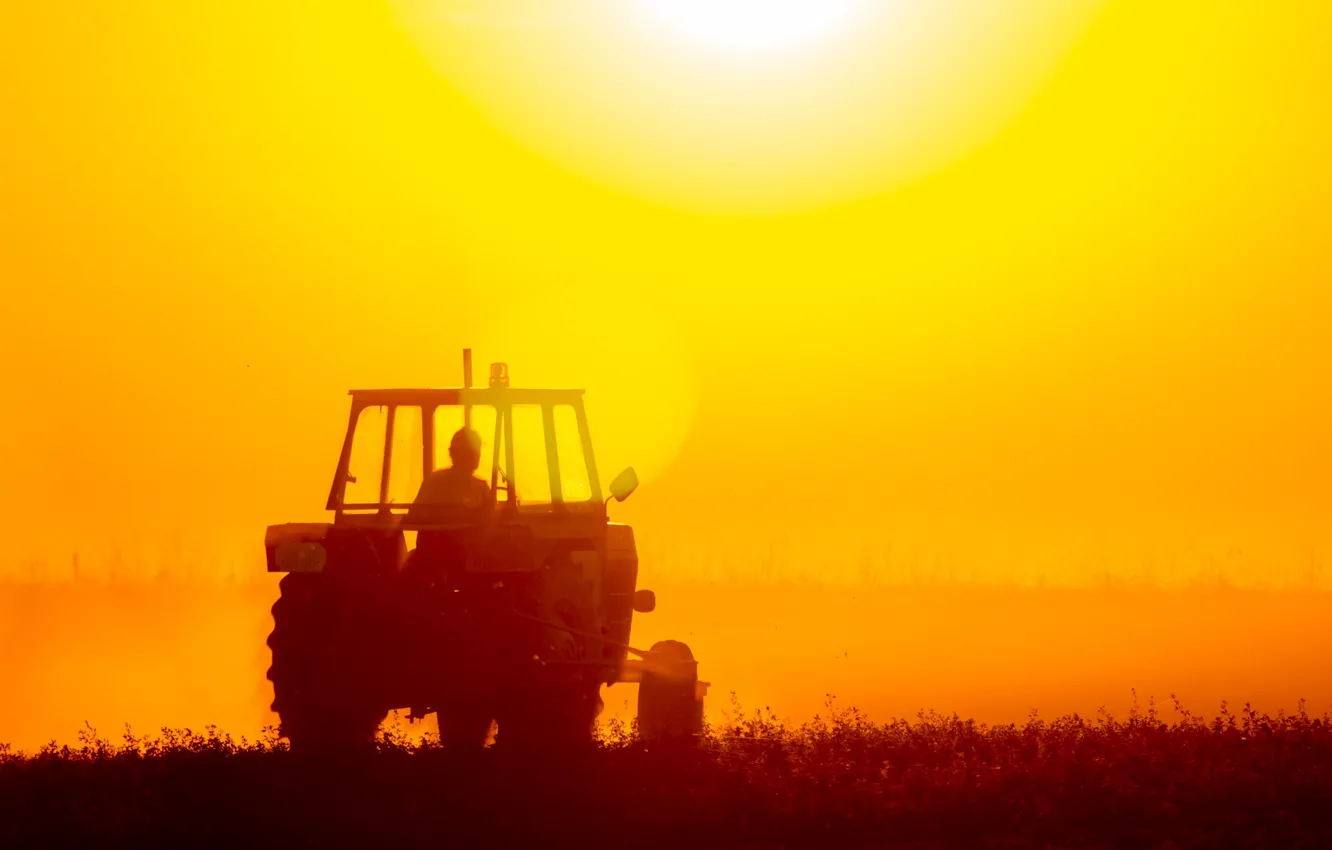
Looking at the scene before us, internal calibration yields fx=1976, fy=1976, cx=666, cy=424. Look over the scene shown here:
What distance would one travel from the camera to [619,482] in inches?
655

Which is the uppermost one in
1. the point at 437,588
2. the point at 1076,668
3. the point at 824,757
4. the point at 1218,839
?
the point at 1076,668

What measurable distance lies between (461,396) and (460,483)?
0.90 metres

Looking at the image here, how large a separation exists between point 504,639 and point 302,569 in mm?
1790

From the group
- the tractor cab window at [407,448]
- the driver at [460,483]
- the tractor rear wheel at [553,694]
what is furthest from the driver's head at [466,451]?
the tractor rear wheel at [553,694]

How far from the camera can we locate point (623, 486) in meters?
16.6

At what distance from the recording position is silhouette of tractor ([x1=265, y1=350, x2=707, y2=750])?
16281 millimetres

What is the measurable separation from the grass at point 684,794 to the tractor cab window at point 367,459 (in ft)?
7.16

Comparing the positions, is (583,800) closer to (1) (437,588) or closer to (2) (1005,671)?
(1) (437,588)

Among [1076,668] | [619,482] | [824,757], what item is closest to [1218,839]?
[824,757]

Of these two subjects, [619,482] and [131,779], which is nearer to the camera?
[131,779]

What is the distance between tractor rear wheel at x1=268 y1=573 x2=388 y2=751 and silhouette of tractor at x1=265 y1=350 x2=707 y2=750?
0.04 feet

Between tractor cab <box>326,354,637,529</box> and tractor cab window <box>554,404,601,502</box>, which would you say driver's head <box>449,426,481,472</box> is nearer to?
tractor cab <box>326,354,637,529</box>

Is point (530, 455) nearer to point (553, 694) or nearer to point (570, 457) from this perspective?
point (570, 457)

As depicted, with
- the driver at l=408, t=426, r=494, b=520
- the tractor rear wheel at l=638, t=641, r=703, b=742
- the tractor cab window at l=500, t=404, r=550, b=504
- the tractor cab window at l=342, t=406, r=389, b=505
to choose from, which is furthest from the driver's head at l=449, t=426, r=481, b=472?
the tractor rear wheel at l=638, t=641, r=703, b=742
